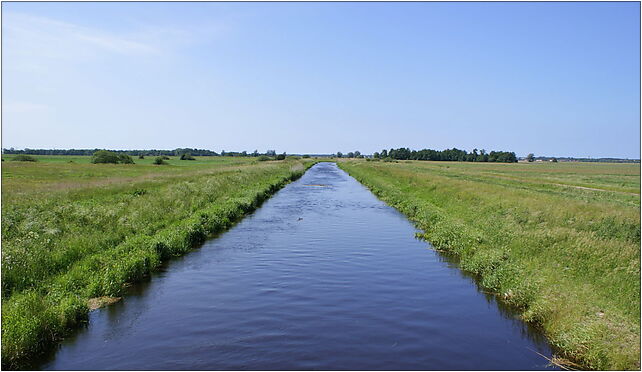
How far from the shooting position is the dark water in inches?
381

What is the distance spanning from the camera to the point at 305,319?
12023 millimetres

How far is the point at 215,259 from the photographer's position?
1873 centimetres

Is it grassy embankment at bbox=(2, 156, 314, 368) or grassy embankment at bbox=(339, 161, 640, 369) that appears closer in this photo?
grassy embankment at bbox=(339, 161, 640, 369)

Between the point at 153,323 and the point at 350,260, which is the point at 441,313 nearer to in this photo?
the point at 350,260

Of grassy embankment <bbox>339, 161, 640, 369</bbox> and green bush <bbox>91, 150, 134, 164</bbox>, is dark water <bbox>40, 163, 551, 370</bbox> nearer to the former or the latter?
grassy embankment <bbox>339, 161, 640, 369</bbox>

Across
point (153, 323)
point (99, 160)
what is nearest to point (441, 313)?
point (153, 323)

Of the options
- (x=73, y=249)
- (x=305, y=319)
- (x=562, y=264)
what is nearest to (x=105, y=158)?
(x=73, y=249)

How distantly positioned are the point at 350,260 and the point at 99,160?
9784cm

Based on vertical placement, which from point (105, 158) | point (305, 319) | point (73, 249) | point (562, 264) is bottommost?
point (305, 319)

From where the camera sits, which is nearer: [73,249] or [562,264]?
[562,264]

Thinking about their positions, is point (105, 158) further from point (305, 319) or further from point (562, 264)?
point (562, 264)

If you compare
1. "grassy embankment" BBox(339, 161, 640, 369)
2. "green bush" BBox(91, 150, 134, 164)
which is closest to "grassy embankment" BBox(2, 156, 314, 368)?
"grassy embankment" BBox(339, 161, 640, 369)

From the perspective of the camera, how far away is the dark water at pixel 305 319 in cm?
967

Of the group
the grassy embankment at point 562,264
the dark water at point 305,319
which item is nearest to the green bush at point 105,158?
the grassy embankment at point 562,264
